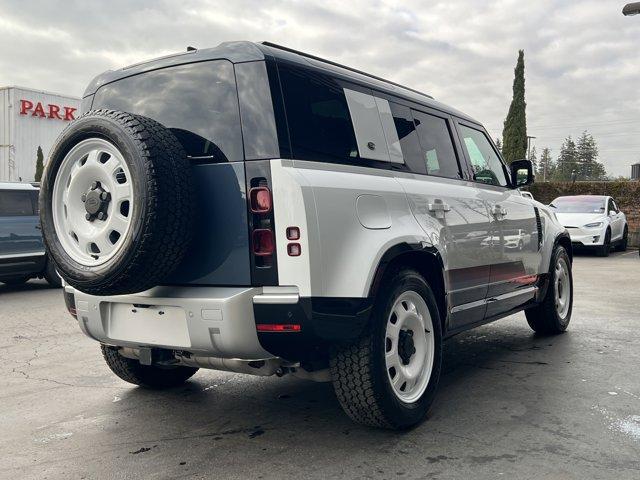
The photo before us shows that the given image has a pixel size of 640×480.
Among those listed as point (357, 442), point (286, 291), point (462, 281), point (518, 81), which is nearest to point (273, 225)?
point (286, 291)

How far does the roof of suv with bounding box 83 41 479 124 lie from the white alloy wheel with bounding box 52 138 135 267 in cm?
70

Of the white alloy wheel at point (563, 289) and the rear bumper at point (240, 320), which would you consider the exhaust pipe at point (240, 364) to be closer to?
the rear bumper at point (240, 320)

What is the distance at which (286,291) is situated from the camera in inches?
117

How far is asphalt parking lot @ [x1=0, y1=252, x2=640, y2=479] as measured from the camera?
306 centimetres

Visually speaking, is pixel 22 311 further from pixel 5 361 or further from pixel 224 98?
pixel 224 98

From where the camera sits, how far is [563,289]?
20.7ft

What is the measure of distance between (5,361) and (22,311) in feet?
9.97

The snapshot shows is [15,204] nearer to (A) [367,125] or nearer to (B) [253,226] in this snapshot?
(A) [367,125]

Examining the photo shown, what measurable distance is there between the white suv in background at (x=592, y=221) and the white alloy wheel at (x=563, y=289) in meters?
9.94

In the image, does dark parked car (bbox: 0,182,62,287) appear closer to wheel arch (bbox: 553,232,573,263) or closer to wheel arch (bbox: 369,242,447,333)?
wheel arch (bbox: 553,232,573,263)

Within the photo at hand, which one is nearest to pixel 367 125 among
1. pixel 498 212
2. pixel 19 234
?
pixel 498 212

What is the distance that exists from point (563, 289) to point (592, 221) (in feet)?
34.6

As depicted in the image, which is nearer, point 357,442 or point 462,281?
point 357,442

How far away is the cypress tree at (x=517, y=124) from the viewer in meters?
30.4
